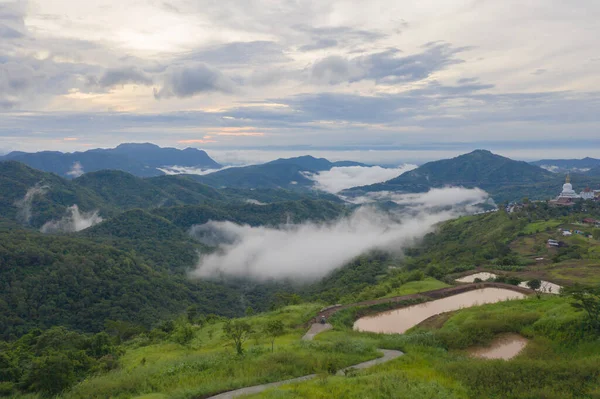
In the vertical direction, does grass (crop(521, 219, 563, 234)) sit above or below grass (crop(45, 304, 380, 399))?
below

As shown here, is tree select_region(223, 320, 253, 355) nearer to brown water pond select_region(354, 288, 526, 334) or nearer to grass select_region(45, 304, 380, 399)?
grass select_region(45, 304, 380, 399)

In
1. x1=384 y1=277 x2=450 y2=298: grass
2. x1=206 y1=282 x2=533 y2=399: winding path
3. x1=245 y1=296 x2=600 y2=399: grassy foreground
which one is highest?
x1=245 y1=296 x2=600 y2=399: grassy foreground

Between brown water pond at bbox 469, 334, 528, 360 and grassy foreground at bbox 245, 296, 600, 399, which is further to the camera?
brown water pond at bbox 469, 334, 528, 360

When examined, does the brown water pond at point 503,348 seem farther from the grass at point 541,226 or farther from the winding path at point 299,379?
the grass at point 541,226

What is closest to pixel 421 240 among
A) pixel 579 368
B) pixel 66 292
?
pixel 66 292

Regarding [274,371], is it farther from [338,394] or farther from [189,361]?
[189,361]

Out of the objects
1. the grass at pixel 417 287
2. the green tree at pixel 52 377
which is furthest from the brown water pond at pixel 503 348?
the green tree at pixel 52 377

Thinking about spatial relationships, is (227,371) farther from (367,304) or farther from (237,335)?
(367,304)

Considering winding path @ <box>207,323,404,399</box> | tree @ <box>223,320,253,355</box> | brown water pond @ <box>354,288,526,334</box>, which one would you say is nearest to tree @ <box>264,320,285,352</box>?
tree @ <box>223,320,253,355</box>
